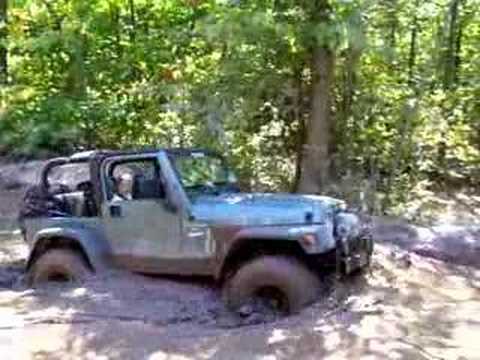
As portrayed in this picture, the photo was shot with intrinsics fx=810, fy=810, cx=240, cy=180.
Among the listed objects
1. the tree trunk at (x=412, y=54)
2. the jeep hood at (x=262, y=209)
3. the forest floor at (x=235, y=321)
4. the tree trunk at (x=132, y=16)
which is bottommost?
the forest floor at (x=235, y=321)

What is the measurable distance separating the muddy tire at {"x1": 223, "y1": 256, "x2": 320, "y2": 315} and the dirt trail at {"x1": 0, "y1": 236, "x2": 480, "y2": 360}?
15 centimetres

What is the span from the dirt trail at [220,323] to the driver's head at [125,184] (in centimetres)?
72

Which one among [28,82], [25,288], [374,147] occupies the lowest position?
[25,288]

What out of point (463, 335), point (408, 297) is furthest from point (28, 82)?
point (463, 335)

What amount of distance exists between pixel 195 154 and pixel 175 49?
5992 mm

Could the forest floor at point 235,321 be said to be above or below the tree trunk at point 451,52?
below

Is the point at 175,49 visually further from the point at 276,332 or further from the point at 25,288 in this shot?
the point at 276,332

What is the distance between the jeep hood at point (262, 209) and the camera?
6.48 metres

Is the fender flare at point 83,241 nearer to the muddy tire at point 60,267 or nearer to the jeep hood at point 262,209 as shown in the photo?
the muddy tire at point 60,267

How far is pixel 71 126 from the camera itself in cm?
1426

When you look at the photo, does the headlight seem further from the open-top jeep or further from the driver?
the driver

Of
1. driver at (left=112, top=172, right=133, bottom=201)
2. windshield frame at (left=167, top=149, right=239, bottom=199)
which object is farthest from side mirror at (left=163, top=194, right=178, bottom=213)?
driver at (left=112, top=172, right=133, bottom=201)

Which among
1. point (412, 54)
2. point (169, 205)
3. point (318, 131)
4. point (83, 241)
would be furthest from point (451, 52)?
point (83, 241)

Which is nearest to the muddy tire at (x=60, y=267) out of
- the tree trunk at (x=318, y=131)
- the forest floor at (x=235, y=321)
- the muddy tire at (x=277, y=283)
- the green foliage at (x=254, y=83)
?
the forest floor at (x=235, y=321)
